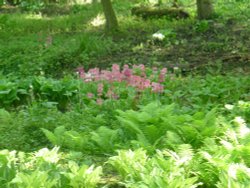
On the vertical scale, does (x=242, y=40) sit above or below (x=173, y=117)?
below

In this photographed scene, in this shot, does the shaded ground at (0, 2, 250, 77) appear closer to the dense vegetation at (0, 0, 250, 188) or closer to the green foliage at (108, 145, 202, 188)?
the dense vegetation at (0, 0, 250, 188)

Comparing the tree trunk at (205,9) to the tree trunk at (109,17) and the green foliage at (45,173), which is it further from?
the green foliage at (45,173)

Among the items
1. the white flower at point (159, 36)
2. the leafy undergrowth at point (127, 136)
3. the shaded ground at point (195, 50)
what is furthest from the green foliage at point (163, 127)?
the white flower at point (159, 36)

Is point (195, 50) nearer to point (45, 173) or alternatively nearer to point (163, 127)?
point (163, 127)

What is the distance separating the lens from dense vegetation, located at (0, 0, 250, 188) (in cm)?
397

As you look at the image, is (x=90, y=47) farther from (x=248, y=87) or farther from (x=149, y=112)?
(x=149, y=112)

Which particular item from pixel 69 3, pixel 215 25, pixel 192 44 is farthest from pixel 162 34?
pixel 69 3

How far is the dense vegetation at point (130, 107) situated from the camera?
13.0 feet

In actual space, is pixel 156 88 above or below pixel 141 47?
above

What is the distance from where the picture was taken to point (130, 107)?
6.64 metres

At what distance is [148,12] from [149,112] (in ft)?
40.7

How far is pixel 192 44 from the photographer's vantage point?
12945 mm

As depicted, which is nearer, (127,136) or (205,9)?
(127,136)

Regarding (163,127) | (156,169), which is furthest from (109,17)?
(156,169)
